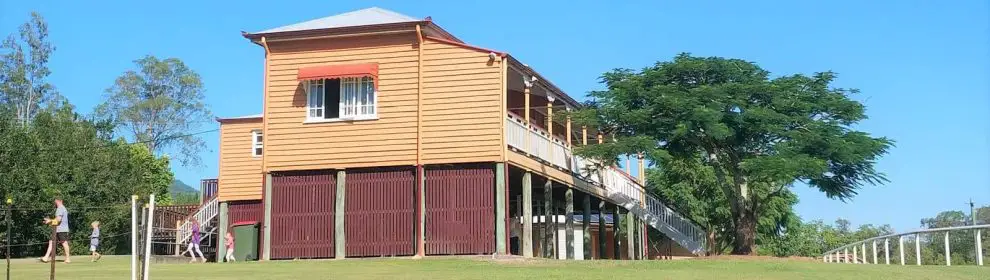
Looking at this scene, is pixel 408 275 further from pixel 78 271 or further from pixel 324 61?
pixel 324 61

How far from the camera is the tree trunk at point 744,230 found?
2850 cm

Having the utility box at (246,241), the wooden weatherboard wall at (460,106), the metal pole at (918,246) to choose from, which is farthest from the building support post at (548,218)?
the metal pole at (918,246)

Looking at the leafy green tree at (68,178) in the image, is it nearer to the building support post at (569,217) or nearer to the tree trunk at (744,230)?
the building support post at (569,217)

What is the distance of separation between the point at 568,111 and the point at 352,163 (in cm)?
669

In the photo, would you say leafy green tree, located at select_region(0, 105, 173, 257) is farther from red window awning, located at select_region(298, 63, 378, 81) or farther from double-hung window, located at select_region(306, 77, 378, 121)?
red window awning, located at select_region(298, 63, 378, 81)

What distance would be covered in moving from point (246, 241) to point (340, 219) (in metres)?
4.42

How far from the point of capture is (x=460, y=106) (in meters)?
26.5

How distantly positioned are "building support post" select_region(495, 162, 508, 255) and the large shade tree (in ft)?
12.5

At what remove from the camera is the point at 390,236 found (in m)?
26.7

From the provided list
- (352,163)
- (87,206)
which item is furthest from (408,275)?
(87,206)

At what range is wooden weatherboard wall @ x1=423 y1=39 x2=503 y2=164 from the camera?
86.0 ft

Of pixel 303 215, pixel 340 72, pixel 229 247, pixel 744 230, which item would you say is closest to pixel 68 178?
pixel 229 247

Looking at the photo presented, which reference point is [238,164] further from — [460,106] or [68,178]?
[460,106]

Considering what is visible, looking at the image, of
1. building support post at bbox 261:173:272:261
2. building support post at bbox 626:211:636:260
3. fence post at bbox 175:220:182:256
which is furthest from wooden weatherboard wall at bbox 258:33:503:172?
building support post at bbox 626:211:636:260
